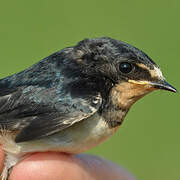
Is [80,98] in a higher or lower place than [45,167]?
higher

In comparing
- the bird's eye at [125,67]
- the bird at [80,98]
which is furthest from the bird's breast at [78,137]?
the bird's eye at [125,67]

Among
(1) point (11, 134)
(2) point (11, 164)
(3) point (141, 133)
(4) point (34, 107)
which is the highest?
(4) point (34, 107)

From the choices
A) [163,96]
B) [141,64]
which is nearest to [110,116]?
[141,64]

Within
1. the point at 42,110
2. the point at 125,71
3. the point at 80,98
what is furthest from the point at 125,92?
the point at 42,110

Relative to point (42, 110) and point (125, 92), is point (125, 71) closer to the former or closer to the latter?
point (125, 92)

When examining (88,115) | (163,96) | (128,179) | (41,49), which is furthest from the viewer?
(41,49)

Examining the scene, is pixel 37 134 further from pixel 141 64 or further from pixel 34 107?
pixel 141 64
